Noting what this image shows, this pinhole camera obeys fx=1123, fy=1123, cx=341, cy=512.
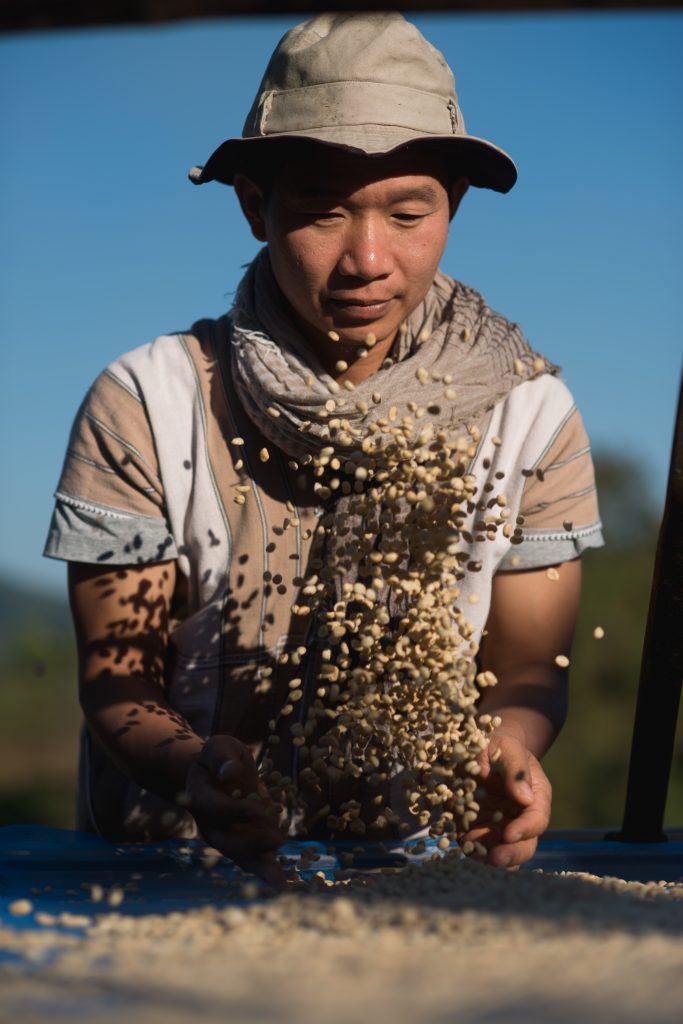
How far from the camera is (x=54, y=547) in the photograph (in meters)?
2.06

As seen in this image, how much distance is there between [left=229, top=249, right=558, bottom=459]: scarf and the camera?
1987 millimetres

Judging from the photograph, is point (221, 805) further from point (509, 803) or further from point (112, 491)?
point (112, 491)

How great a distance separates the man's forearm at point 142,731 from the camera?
6.25 ft

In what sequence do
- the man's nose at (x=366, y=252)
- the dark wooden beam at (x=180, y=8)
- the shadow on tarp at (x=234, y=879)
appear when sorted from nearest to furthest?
1. the dark wooden beam at (x=180, y=8)
2. the shadow on tarp at (x=234, y=879)
3. the man's nose at (x=366, y=252)

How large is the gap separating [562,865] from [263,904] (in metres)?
0.81

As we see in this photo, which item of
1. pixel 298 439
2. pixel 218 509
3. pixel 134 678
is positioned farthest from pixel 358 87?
pixel 134 678

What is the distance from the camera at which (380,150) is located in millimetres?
1820

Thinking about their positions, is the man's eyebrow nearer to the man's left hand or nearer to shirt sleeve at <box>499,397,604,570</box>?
shirt sleeve at <box>499,397,604,570</box>

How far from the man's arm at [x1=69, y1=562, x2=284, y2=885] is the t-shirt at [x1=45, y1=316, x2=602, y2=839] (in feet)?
0.17

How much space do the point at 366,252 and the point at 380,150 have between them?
0.16 meters

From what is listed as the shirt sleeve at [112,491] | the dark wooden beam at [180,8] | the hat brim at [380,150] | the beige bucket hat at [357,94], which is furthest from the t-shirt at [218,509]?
the dark wooden beam at [180,8]

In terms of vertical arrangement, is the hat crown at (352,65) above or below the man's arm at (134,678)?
above

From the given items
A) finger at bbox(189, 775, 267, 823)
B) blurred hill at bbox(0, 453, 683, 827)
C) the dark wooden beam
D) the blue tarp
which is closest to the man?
the blue tarp

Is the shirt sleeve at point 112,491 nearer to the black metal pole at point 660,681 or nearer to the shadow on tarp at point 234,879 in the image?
the shadow on tarp at point 234,879
